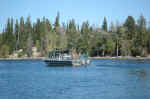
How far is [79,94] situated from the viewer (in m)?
34.4

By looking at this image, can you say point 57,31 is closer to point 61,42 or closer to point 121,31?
point 61,42

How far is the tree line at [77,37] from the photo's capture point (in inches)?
5935

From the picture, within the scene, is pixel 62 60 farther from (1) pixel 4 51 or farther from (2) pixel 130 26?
(1) pixel 4 51

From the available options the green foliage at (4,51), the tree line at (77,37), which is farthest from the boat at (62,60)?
the green foliage at (4,51)

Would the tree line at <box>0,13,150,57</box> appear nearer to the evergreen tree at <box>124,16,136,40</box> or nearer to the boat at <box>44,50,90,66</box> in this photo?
the evergreen tree at <box>124,16,136,40</box>

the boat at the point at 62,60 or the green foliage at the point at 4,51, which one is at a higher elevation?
the green foliage at the point at 4,51

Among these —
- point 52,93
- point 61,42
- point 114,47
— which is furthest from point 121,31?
point 52,93

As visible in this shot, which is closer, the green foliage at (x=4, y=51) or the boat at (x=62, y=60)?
the boat at (x=62, y=60)

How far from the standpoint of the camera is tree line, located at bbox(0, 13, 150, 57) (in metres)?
151

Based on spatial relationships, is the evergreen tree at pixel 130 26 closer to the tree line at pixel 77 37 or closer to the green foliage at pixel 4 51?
the tree line at pixel 77 37

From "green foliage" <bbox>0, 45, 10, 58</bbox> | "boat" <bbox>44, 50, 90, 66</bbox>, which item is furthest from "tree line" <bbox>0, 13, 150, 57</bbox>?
"boat" <bbox>44, 50, 90, 66</bbox>

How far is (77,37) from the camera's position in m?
163

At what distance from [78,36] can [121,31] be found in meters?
25.9

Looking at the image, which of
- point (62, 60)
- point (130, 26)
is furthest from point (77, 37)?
point (62, 60)
